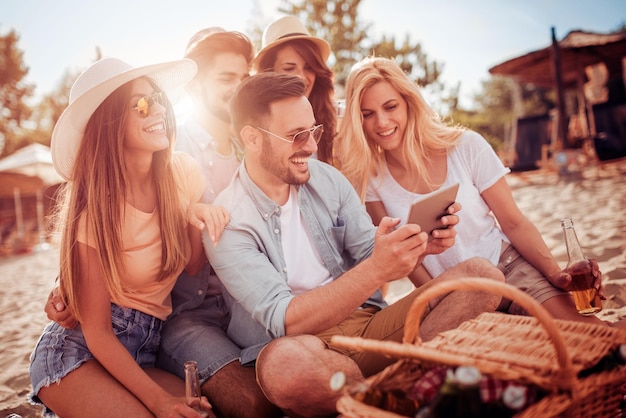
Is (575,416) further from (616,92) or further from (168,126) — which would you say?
(616,92)

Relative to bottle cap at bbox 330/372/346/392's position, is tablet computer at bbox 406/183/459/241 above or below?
above

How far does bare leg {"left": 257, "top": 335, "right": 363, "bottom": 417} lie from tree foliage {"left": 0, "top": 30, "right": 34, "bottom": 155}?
2904cm

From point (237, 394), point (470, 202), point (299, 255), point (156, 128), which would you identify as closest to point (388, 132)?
point (470, 202)

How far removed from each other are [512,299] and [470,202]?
1.86m

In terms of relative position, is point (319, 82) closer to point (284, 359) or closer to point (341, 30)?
point (284, 359)

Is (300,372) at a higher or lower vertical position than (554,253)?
higher

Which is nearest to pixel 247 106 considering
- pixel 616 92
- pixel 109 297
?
pixel 109 297

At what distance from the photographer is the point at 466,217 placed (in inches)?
134

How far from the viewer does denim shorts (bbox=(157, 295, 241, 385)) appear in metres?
2.83

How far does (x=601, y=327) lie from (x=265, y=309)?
139cm

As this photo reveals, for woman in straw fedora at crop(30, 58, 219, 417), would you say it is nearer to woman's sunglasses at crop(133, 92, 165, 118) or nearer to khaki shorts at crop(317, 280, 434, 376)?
woman's sunglasses at crop(133, 92, 165, 118)

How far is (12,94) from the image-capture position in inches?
1115

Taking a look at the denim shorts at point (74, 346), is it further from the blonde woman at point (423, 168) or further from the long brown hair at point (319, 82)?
the long brown hair at point (319, 82)

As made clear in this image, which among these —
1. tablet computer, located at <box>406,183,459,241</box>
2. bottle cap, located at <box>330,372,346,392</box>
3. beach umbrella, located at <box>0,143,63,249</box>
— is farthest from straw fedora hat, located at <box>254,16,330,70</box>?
beach umbrella, located at <box>0,143,63,249</box>
